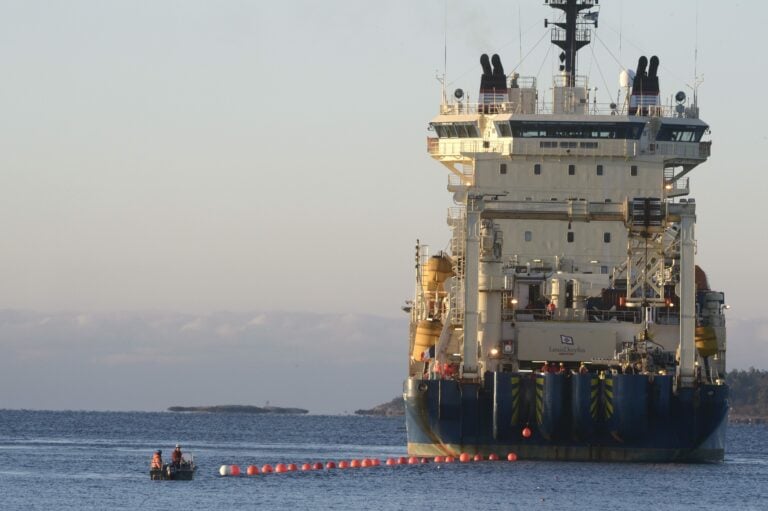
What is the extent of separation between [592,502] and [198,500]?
12.0 metres

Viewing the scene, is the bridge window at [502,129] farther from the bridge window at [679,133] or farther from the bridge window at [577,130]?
the bridge window at [679,133]

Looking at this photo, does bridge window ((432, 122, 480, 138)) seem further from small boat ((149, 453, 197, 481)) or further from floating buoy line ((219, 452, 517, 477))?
small boat ((149, 453, 197, 481))

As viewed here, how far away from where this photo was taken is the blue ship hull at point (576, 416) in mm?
64750

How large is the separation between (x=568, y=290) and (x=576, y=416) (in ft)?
28.2

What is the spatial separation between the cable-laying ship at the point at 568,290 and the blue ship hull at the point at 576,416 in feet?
0.17

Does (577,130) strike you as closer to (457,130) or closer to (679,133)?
(679,133)

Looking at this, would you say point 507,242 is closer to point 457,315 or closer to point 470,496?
point 457,315

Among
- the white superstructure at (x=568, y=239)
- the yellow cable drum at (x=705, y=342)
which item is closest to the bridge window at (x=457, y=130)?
the white superstructure at (x=568, y=239)

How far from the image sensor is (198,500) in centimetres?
5553

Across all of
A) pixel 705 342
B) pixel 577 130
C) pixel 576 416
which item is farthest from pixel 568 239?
pixel 576 416

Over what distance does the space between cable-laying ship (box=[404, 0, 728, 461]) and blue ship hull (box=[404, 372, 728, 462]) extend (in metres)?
0.05

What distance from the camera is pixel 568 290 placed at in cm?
7231

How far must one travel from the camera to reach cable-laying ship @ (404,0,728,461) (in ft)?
214

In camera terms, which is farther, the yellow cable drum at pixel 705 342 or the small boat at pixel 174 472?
the yellow cable drum at pixel 705 342
